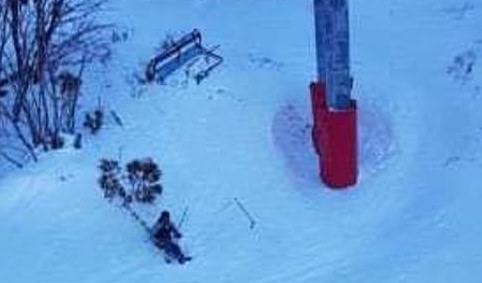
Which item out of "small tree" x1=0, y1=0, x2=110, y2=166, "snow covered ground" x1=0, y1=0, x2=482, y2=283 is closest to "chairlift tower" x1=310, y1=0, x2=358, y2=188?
"snow covered ground" x1=0, y1=0, x2=482, y2=283

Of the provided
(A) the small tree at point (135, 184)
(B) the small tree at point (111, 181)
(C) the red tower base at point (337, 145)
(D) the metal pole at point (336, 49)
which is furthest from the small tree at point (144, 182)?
(D) the metal pole at point (336, 49)

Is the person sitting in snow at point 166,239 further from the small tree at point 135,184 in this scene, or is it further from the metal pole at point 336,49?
the metal pole at point 336,49

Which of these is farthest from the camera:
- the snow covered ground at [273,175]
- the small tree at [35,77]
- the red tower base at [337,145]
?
the small tree at [35,77]

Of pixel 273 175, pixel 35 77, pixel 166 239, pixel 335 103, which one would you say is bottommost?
pixel 166 239

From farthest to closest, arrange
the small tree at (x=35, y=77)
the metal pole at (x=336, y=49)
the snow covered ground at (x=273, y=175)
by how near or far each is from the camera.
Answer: the small tree at (x=35, y=77) < the metal pole at (x=336, y=49) < the snow covered ground at (x=273, y=175)

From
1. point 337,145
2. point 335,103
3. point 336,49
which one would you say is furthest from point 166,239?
point 336,49

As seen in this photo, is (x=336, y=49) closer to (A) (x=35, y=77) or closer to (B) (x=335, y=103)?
(B) (x=335, y=103)
